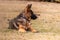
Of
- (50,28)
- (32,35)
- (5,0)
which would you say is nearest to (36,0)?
(5,0)

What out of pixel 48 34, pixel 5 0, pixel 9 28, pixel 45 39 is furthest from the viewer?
pixel 5 0

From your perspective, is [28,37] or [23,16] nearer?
[28,37]

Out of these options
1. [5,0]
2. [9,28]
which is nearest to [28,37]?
[9,28]

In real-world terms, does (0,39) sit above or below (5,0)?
above

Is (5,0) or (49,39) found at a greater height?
(49,39)

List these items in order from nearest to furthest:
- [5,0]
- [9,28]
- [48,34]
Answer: [48,34], [9,28], [5,0]

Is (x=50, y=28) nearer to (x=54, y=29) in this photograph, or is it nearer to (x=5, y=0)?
(x=54, y=29)

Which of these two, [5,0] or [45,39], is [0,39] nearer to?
[45,39]

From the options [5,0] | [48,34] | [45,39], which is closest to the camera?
[45,39]

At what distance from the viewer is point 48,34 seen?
552cm

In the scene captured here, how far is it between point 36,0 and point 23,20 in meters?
7.76

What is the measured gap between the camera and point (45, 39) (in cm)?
509

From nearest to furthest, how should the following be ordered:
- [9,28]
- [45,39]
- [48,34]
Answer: [45,39], [48,34], [9,28]

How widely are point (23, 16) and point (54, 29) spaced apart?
34.4 inches
